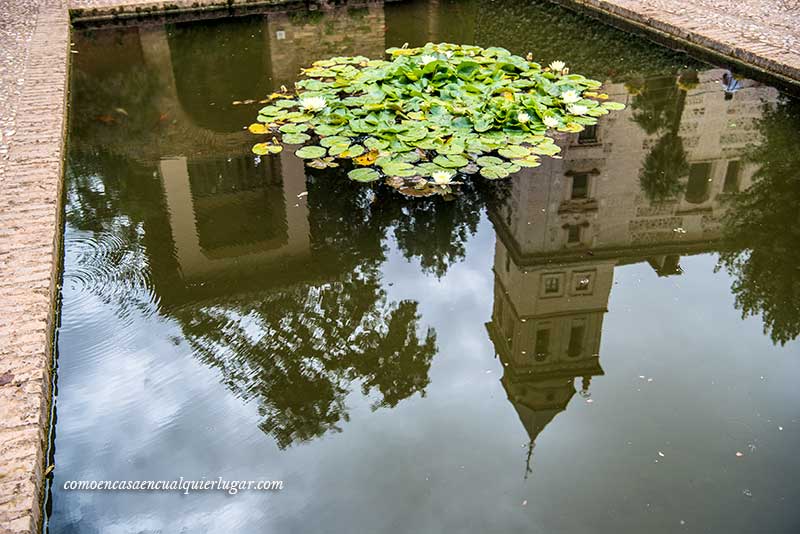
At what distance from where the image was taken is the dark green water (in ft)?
9.86

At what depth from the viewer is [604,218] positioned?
5.29m

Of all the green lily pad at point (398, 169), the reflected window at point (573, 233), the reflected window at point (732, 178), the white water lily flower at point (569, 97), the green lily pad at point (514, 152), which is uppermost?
the white water lily flower at point (569, 97)

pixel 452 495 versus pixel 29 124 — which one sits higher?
pixel 29 124

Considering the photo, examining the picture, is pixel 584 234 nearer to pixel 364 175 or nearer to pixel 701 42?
pixel 364 175

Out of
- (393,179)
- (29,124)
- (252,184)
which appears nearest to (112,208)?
(252,184)

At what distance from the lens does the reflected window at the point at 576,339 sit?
374 cm

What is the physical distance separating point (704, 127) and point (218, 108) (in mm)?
4856

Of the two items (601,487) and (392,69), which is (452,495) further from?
(392,69)

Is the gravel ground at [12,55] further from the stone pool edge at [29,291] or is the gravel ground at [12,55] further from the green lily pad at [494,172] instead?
the green lily pad at [494,172]

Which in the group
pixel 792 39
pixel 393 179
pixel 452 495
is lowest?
pixel 452 495

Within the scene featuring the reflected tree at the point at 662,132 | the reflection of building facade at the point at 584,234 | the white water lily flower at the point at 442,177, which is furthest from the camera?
the reflected tree at the point at 662,132

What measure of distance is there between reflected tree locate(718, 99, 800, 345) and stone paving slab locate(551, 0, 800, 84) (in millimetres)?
1994

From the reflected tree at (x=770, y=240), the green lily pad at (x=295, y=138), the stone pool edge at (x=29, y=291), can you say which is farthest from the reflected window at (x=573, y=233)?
the stone pool edge at (x=29, y=291)

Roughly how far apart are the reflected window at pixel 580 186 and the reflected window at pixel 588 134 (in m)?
0.55
